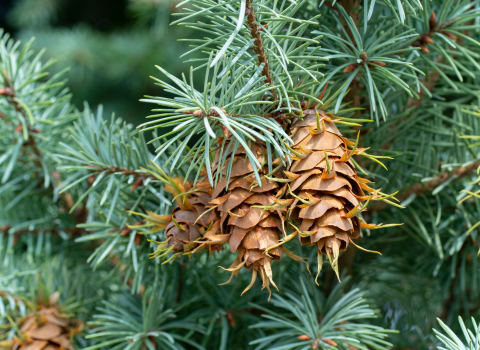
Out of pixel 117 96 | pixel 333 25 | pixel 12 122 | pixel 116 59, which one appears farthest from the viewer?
pixel 117 96

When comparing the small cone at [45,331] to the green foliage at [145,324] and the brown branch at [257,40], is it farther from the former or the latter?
the brown branch at [257,40]

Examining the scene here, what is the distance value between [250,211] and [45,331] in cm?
30

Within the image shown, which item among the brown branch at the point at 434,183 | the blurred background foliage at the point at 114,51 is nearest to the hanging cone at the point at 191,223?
the brown branch at the point at 434,183

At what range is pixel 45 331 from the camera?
→ 1.37 ft

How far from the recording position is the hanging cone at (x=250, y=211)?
0.89ft

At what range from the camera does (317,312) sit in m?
0.41

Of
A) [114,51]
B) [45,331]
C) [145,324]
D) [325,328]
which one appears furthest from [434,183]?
[114,51]

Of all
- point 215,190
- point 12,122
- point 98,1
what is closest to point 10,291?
point 12,122

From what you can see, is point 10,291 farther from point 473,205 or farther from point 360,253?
point 473,205

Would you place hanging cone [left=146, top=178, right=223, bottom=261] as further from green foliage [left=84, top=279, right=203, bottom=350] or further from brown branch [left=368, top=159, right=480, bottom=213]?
brown branch [left=368, top=159, right=480, bottom=213]

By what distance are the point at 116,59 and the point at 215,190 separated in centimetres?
106

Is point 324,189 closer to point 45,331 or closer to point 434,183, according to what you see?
point 434,183

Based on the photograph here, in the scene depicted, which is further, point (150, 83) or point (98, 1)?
point (98, 1)

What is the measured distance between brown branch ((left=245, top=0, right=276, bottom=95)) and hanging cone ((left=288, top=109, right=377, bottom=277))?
0.16ft
